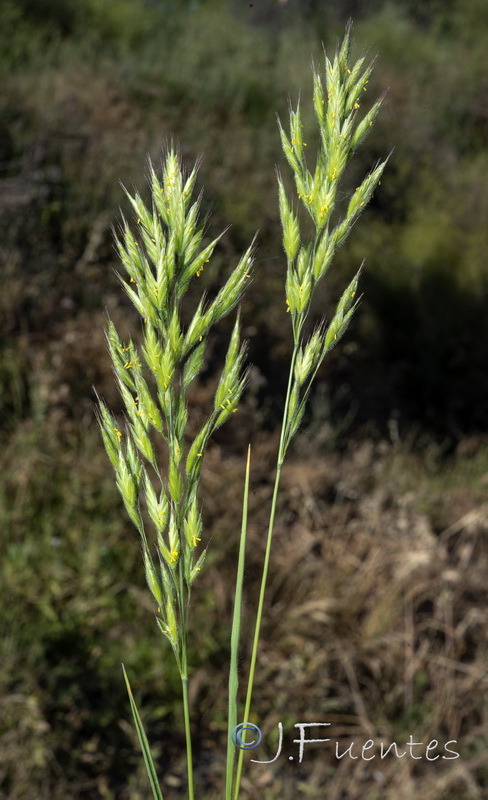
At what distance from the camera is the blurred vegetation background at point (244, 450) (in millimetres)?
2535

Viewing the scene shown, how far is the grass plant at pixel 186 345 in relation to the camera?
22.7 inches

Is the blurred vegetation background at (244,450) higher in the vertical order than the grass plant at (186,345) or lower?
lower

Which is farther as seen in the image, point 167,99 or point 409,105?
point 409,105

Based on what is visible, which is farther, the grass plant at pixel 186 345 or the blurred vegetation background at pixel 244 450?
the blurred vegetation background at pixel 244 450

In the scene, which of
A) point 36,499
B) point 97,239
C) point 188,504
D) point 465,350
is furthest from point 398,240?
point 188,504

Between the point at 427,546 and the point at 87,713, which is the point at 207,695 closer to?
the point at 87,713

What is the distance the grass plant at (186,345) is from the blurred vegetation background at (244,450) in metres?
0.05

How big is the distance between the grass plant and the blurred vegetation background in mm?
54

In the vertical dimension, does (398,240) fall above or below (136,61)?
below

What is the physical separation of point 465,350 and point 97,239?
263 cm

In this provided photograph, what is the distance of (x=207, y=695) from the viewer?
2.66m

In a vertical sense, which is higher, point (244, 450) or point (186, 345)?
point (186, 345)

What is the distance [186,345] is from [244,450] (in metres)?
3.30

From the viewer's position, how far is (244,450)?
3873mm
